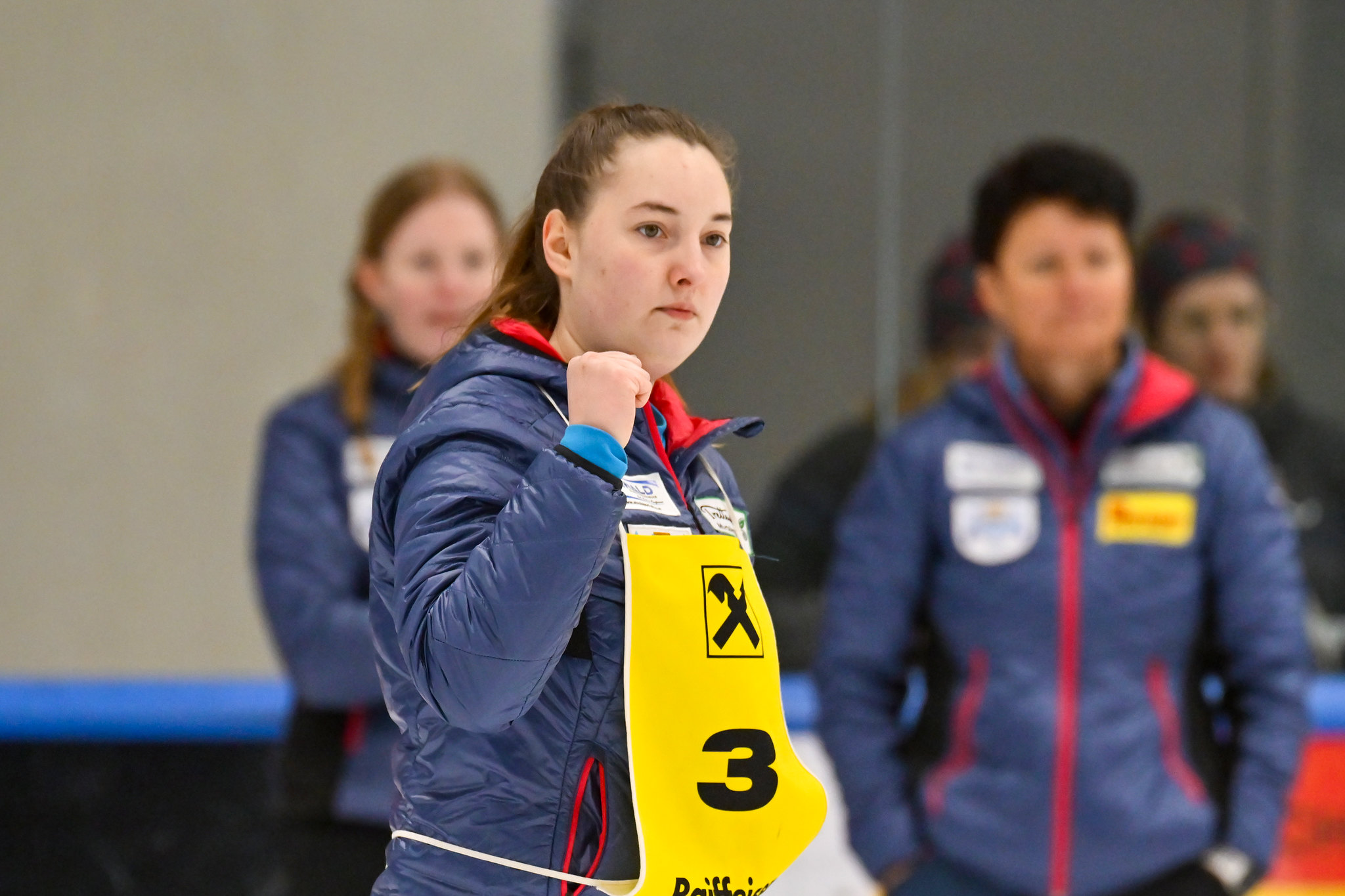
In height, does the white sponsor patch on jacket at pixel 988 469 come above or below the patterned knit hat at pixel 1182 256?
below

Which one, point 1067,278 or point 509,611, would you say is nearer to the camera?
point 509,611

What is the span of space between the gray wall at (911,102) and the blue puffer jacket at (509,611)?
2558 millimetres

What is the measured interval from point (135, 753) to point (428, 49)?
2.11 meters

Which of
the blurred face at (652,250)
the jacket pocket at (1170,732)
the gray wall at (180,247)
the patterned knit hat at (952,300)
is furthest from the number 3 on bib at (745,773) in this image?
the gray wall at (180,247)

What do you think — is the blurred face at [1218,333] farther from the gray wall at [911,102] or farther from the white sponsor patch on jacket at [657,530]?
the white sponsor patch on jacket at [657,530]

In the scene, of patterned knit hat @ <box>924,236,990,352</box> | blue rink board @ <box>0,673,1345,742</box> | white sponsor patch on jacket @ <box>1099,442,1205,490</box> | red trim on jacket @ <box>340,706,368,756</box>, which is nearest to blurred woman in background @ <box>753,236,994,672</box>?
patterned knit hat @ <box>924,236,990,352</box>

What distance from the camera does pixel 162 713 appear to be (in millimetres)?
3314

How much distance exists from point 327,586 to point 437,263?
55 centimetres

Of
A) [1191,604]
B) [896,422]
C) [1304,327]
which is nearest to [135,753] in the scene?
[896,422]

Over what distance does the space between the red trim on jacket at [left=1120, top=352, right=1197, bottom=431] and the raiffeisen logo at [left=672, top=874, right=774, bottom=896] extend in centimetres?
144

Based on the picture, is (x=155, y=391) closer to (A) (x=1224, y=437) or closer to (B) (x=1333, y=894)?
(A) (x=1224, y=437)

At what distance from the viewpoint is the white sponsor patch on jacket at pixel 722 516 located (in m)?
1.20

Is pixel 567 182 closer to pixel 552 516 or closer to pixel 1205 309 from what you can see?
pixel 552 516

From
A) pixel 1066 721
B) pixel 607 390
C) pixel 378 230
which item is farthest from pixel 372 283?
pixel 607 390
